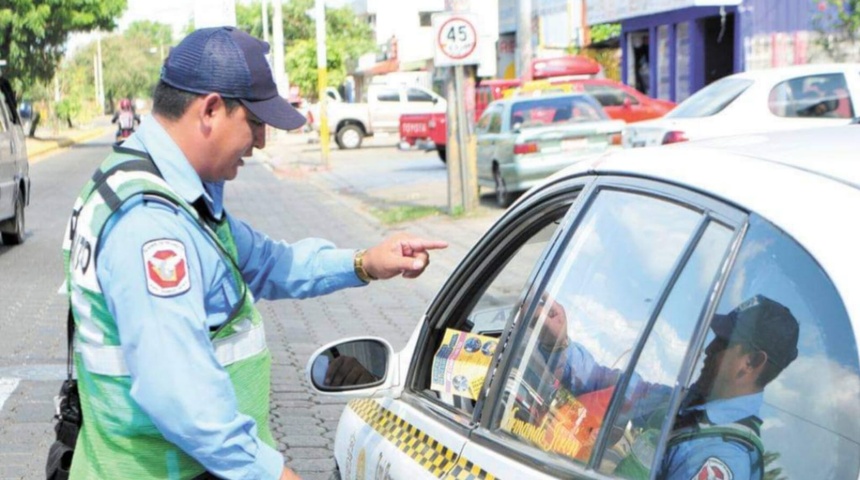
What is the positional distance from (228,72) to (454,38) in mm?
14301

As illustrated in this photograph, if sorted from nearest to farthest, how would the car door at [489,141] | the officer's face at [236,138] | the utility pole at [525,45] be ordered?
the officer's face at [236,138] → the car door at [489,141] → the utility pole at [525,45]

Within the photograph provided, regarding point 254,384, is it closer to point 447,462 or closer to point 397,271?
point 447,462

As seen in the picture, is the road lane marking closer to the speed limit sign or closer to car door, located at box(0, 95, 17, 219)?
car door, located at box(0, 95, 17, 219)

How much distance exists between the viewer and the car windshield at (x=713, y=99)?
15.6 metres

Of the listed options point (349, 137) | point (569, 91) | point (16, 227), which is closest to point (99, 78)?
point (349, 137)

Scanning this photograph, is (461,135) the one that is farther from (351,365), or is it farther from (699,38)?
(351,365)

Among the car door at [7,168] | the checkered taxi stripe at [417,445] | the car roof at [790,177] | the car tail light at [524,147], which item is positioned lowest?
the car tail light at [524,147]

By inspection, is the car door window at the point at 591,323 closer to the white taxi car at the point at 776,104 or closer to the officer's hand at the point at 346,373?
the officer's hand at the point at 346,373

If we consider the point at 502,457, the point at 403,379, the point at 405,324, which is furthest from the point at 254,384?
the point at 405,324

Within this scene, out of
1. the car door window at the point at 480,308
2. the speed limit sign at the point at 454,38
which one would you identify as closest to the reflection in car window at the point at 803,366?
the car door window at the point at 480,308

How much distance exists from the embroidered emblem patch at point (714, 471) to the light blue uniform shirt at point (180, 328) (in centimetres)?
90

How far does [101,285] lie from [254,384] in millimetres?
412

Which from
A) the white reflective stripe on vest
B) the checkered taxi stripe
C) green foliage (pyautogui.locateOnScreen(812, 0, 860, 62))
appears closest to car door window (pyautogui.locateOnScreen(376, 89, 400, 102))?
green foliage (pyautogui.locateOnScreen(812, 0, 860, 62))

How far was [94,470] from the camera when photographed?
9.04 feet
